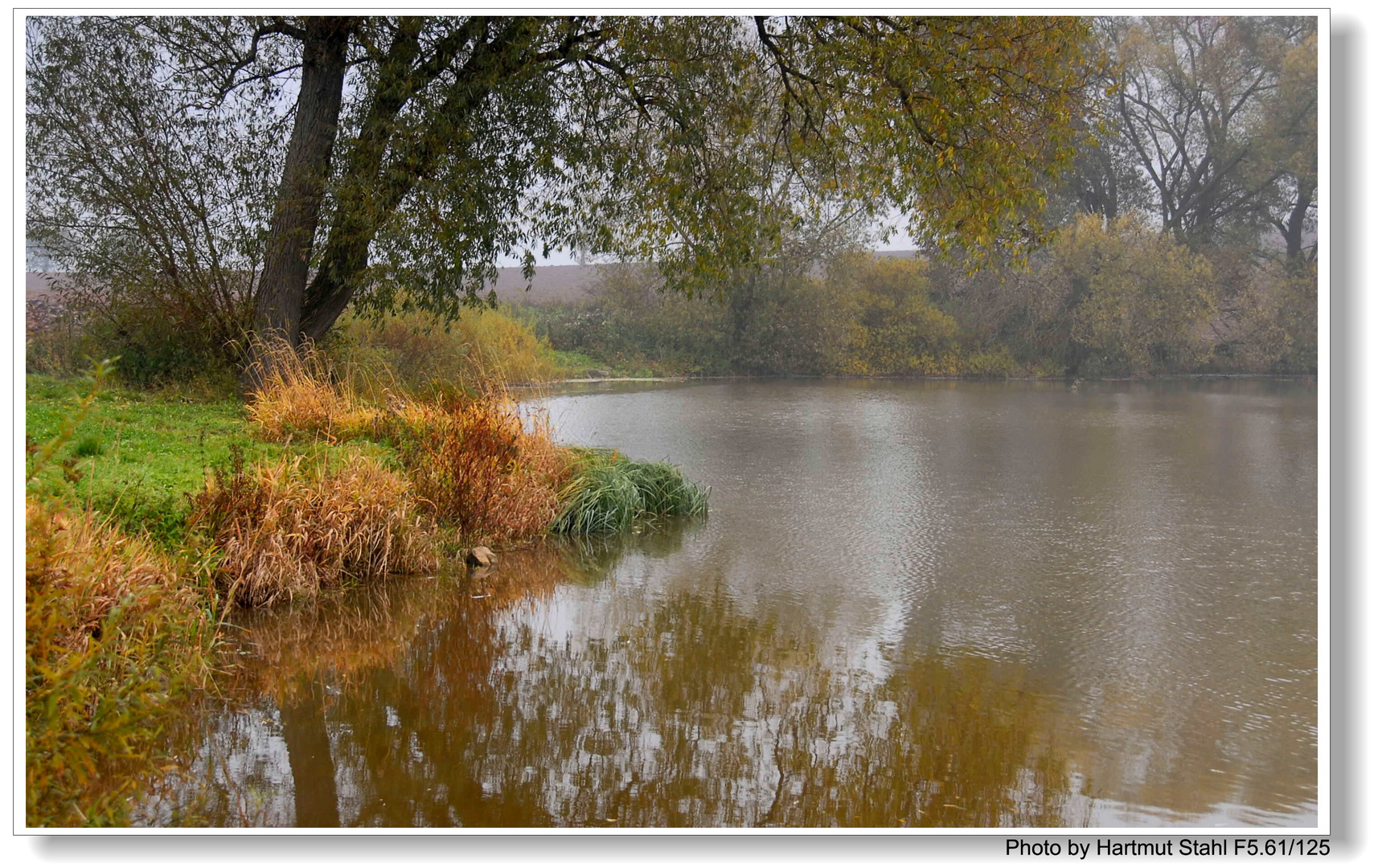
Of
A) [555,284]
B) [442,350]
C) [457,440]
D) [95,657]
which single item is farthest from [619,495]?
[555,284]

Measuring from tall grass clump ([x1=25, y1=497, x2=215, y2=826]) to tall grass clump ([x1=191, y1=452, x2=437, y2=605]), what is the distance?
493 mm

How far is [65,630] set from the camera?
3.86 m

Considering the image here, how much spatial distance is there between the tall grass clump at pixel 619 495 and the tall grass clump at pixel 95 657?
3655 millimetres

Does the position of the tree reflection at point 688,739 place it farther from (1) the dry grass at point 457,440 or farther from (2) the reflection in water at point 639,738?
(1) the dry grass at point 457,440

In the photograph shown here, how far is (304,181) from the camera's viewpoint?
10758 millimetres

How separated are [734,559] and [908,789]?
3842mm

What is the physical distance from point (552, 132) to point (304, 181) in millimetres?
2524

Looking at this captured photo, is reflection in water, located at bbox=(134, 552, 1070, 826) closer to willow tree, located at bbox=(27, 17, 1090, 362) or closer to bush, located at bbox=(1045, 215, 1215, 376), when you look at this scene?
willow tree, located at bbox=(27, 17, 1090, 362)

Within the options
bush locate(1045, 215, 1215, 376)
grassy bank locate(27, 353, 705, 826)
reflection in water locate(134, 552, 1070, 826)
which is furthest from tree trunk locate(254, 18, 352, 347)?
bush locate(1045, 215, 1215, 376)

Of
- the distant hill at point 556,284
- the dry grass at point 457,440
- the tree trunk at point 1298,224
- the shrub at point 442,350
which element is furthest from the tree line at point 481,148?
the tree trunk at point 1298,224

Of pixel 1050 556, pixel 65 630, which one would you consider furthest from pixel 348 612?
pixel 1050 556
